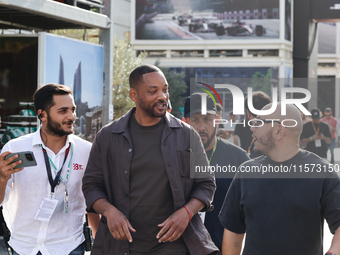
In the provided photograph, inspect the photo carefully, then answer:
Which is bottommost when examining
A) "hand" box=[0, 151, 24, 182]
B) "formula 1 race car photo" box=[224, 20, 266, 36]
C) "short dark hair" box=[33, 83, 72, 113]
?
"hand" box=[0, 151, 24, 182]

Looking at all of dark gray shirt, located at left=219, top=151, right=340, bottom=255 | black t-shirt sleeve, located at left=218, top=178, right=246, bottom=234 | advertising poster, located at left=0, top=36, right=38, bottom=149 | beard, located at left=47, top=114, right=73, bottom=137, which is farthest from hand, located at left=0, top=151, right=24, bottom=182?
advertising poster, located at left=0, top=36, right=38, bottom=149

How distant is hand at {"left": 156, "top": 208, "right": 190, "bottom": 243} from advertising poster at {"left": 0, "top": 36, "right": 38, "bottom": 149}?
6.93m

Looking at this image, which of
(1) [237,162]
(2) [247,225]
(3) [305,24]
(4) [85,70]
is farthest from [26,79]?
(3) [305,24]

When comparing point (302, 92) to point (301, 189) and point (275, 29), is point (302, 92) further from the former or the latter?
point (275, 29)

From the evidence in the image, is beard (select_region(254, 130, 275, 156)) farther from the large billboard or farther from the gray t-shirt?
the large billboard

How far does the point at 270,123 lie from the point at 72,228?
162cm

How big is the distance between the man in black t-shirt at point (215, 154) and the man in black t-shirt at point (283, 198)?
1.21m

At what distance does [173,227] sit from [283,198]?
2.33ft

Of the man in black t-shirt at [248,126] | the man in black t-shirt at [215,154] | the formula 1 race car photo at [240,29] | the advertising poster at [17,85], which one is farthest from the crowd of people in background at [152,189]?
the formula 1 race car photo at [240,29]

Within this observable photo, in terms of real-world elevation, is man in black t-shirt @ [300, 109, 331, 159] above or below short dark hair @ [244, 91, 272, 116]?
below

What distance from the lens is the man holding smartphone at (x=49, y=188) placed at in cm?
396

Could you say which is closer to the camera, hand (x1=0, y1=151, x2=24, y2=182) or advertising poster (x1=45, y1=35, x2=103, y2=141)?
hand (x1=0, y1=151, x2=24, y2=182)

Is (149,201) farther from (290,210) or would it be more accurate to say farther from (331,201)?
(331,201)

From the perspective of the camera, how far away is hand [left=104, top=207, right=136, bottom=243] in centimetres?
352
